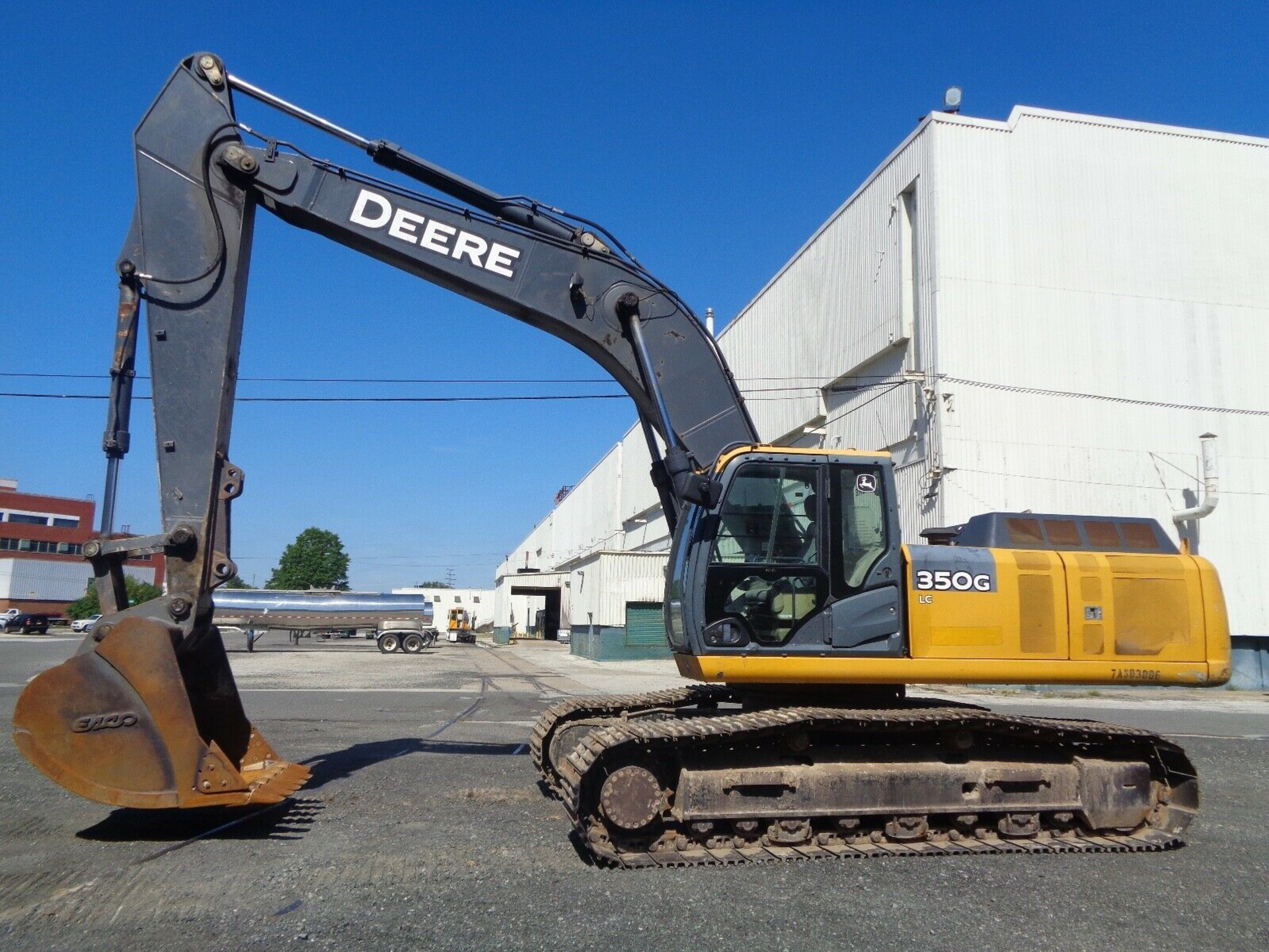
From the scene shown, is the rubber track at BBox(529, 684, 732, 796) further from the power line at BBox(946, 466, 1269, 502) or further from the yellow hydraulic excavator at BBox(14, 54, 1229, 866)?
the power line at BBox(946, 466, 1269, 502)

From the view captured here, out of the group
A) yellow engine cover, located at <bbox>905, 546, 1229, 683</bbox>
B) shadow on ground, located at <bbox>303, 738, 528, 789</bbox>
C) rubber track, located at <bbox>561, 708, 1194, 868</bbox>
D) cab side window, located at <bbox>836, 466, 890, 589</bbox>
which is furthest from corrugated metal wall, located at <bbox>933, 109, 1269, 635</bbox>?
cab side window, located at <bbox>836, 466, 890, 589</bbox>

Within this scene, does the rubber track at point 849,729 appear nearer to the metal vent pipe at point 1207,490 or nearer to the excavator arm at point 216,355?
the excavator arm at point 216,355

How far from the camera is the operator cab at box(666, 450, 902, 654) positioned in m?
7.02

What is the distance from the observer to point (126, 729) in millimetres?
6383

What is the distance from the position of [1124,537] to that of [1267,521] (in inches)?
841

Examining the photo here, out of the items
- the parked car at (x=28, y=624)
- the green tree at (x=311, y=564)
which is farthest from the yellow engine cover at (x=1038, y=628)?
the green tree at (x=311, y=564)

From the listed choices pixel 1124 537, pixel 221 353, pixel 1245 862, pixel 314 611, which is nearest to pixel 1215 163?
pixel 1124 537

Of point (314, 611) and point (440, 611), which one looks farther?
point (440, 611)

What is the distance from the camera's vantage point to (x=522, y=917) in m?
5.24

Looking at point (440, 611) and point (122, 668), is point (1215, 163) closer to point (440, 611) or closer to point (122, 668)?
point (122, 668)

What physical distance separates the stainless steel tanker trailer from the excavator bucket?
37.8m

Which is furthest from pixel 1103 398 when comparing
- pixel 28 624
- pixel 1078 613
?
pixel 28 624

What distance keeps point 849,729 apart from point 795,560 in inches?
49.9

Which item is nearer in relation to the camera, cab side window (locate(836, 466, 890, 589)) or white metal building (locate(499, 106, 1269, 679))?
cab side window (locate(836, 466, 890, 589))
